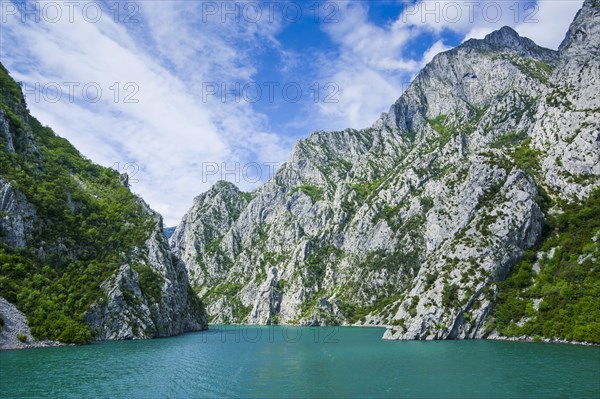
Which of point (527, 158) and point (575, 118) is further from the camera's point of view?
point (527, 158)

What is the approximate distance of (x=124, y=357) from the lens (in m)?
78.7

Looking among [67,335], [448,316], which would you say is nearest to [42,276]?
[67,335]

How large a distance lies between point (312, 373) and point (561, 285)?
7350 cm

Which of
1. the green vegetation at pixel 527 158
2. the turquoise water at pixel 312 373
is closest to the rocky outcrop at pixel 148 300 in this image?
the turquoise water at pixel 312 373

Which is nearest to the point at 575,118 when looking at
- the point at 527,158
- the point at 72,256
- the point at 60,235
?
the point at 527,158

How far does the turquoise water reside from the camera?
159ft

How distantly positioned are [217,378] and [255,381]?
6355 mm

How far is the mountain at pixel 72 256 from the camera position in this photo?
317ft

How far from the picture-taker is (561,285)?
98875mm

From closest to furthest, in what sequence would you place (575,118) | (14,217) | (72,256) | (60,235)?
(14,217) → (72,256) → (60,235) → (575,118)

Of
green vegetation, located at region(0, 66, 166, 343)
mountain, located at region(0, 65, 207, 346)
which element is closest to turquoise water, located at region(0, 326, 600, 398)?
green vegetation, located at region(0, 66, 166, 343)

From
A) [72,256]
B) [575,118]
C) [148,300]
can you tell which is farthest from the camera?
[575,118]

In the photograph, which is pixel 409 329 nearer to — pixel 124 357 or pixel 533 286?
pixel 533 286

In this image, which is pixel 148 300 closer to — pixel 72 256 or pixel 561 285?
pixel 72 256
